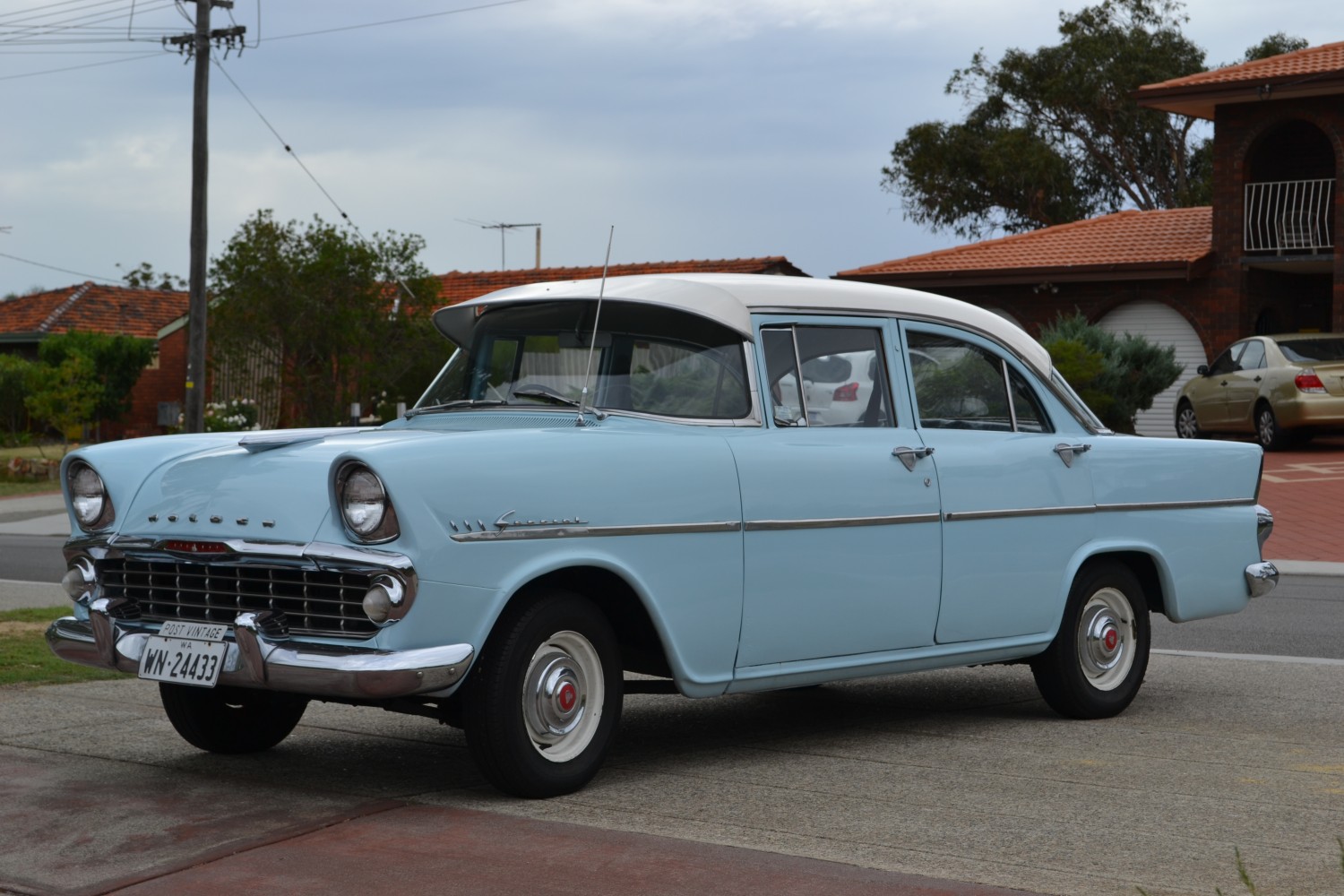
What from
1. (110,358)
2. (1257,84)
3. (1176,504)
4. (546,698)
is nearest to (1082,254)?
(1257,84)

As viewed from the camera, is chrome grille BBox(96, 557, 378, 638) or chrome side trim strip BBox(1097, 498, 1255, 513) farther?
chrome side trim strip BBox(1097, 498, 1255, 513)

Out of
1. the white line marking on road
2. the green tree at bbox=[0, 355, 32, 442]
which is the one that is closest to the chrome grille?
the white line marking on road

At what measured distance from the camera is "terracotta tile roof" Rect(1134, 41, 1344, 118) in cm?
2958

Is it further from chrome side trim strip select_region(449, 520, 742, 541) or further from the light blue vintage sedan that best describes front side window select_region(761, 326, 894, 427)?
chrome side trim strip select_region(449, 520, 742, 541)

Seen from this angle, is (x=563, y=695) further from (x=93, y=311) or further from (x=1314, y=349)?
(x=93, y=311)

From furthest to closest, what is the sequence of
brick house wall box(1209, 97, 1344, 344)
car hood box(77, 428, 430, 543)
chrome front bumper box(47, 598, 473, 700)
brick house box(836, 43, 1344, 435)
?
brick house box(836, 43, 1344, 435) < brick house wall box(1209, 97, 1344, 344) < car hood box(77, 428, 430, 543) < chrome front bumper box(47, 598, 473, 700)

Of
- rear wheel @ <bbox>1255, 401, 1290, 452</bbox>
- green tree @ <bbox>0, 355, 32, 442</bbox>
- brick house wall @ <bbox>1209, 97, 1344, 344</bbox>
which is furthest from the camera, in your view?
green tree @ <bbox>0, 355, 32, 442</bbox>

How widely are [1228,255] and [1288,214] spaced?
4.23 ft

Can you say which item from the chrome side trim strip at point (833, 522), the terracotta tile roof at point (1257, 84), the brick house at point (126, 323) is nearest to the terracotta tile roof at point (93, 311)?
the brick house at point (126, 323)

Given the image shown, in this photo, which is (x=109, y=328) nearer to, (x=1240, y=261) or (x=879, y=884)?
(x=1240, y=261)

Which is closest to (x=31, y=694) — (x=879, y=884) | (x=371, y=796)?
(x=371, y=796)

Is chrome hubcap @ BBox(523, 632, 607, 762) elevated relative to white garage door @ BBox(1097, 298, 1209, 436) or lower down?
lower down

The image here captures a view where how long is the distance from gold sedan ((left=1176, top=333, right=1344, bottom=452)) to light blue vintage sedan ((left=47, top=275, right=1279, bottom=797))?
56.0 ft

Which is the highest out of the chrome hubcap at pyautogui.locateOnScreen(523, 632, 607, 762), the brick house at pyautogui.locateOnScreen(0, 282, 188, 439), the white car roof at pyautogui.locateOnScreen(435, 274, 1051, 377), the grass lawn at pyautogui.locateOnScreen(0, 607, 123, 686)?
the brick house at pyautogui.locateOnScreen(0, 282, 188, 439)
